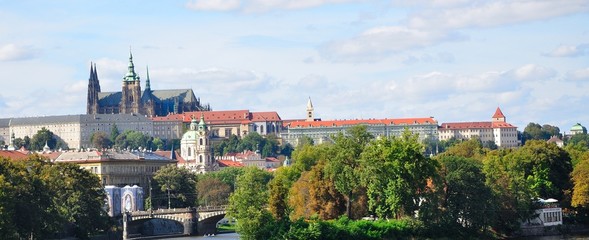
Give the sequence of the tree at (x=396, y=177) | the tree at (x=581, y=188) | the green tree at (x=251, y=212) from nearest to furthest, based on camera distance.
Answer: the green tree at (x=251, y=212), the tree at (x=396, y=177), the tree at (x=581, y=188)

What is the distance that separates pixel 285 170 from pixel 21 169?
1622 centimetres

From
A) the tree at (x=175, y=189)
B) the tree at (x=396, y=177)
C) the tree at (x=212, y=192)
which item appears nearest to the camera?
the tree at (x=396, y=177)

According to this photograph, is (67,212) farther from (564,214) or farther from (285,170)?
(564,214)

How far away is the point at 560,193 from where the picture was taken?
295 ft

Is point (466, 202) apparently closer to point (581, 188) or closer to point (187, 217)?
point (581, 188)

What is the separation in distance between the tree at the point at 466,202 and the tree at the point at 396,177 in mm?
1517

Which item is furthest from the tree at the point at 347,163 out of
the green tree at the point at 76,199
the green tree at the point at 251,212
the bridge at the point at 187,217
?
the bridge at the point at 187,217

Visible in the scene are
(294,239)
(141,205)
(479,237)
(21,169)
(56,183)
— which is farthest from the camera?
(141,205)

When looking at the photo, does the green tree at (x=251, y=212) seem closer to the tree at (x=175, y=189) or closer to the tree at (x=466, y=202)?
the tree at (x=466, y=202)

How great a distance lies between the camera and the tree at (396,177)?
2881 inches

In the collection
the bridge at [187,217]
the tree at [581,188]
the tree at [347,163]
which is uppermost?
the tree at [347,163]

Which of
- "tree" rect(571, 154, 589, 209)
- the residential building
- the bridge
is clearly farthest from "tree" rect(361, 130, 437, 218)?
the residential building

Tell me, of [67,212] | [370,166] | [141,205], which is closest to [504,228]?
[370,166]

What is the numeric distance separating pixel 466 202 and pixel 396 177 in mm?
4265
